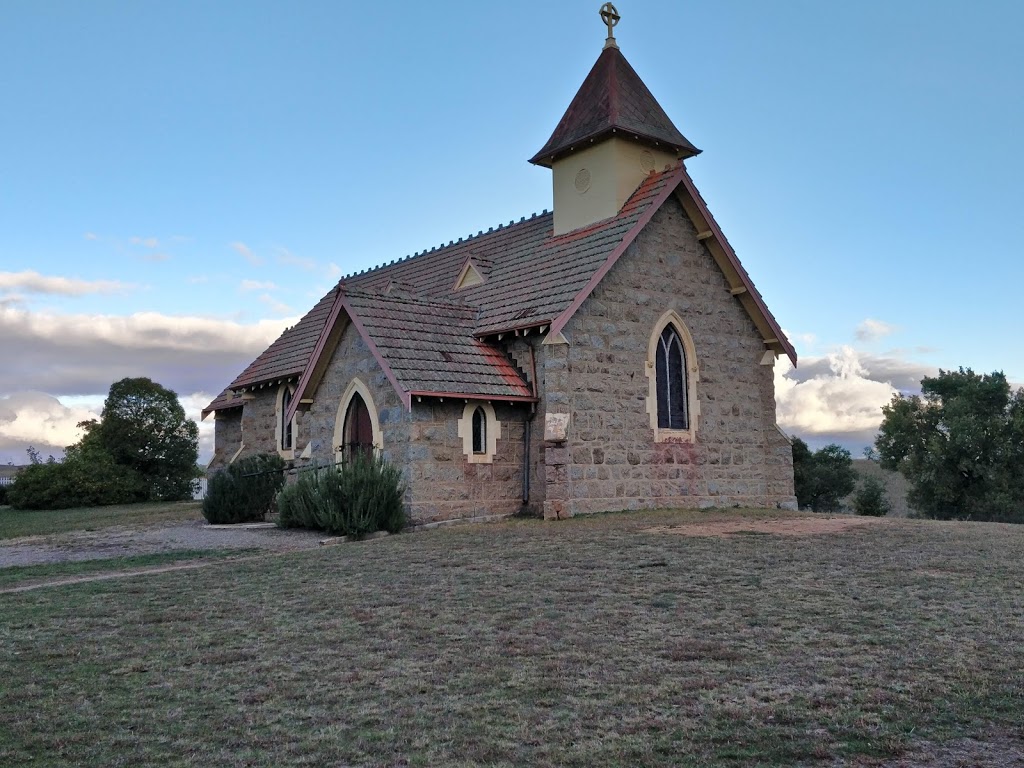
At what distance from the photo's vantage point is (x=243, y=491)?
20.9 meters

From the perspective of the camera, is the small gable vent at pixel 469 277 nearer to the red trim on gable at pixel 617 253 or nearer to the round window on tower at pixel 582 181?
the round window on tower at pixel 582 181

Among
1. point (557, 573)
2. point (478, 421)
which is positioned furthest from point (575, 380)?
point (557, 573)

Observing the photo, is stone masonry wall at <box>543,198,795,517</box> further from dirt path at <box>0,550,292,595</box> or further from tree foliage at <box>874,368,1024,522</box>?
tree foliage at <box>874,368,1024,522</box>

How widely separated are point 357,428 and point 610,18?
505 inches

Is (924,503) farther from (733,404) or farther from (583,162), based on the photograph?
(583,162)

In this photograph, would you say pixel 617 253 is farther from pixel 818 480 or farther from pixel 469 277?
pixel 818 480

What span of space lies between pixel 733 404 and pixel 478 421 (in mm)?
6589

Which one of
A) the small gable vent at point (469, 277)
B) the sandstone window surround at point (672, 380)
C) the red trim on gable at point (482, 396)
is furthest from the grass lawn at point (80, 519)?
the sandstone window surround at point (672, 380)

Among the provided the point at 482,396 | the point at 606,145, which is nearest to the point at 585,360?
the point at 482,396

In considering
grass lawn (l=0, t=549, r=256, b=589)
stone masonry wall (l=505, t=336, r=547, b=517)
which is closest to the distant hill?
stone masonry wall (l=505, t=336, r=547, b=517)

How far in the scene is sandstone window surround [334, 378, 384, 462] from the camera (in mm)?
18516

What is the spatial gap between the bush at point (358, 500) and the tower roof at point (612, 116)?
1000cm

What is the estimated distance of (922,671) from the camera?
259 inches

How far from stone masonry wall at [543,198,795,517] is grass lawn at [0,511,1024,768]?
21.3 feet
